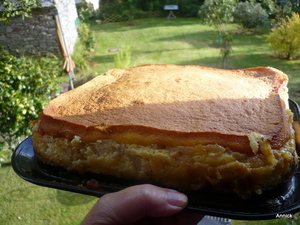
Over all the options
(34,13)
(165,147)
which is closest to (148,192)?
(165,147)

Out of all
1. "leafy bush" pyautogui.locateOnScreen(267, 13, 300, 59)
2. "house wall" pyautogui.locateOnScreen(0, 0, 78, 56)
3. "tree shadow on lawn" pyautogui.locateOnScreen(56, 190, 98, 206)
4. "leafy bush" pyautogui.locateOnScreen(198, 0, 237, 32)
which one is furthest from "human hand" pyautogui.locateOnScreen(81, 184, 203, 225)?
"leafy bush" pyautogui.locateOnScreen(198, 0, 237, 32)

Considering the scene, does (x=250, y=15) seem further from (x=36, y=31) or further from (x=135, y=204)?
(x=135, y=204)

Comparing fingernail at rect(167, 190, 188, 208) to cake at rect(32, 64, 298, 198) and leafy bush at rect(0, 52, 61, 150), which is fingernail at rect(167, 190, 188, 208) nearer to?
cake at rect(32, 64, 298, 198)

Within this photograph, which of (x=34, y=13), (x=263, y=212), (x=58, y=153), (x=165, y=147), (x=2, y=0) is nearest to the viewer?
(x=263, y=212)

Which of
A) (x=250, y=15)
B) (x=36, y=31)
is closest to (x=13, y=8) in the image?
(x=36, y=31)

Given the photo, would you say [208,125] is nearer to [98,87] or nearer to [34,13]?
[98,87]

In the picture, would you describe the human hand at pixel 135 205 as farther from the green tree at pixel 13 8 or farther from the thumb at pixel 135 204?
the green tree at pixel 13 8
